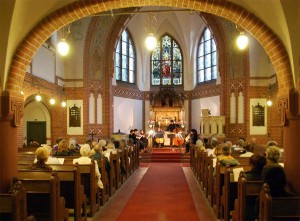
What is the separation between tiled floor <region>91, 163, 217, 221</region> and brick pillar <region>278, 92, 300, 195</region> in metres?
2.02

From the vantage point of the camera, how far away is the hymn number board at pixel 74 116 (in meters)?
21.7

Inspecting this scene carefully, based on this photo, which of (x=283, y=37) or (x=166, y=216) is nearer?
(x=283, y=37)

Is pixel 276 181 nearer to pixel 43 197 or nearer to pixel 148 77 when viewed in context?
pixel 43 197

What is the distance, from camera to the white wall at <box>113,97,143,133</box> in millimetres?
25281

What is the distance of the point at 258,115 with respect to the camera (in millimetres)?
21391

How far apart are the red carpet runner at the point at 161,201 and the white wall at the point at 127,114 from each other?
1168 cm

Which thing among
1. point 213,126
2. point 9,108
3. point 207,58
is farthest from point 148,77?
point 9,108

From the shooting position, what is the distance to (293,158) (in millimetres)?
6973

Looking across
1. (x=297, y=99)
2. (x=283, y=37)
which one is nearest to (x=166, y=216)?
(x=297, y=99)

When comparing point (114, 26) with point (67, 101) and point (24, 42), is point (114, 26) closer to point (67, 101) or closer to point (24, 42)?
→ point (67, 101)

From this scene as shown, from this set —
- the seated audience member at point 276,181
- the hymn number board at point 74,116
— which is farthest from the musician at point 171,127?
the seated audience member at point 276,181

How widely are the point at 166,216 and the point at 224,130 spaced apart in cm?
1486

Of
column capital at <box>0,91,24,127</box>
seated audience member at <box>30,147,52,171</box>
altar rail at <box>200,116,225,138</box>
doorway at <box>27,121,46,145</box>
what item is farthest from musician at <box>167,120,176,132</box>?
seated audience member at <box>30,147,52,171</box>

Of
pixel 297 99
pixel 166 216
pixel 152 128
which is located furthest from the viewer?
pixel 152 128
